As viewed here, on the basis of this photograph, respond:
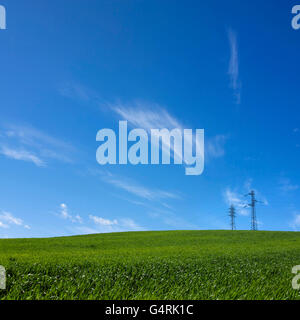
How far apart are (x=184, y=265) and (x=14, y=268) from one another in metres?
6.80

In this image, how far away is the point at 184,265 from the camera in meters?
11.6

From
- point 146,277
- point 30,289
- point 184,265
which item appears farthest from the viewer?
point 184,265

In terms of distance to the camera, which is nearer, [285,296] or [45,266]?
[285,296]

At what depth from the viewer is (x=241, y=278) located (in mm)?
9828

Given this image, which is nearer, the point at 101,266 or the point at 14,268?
the point at 14,268
